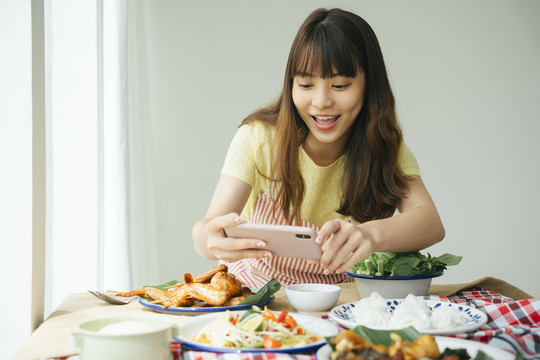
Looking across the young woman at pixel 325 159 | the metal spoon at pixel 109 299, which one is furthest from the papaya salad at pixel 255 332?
the young woman at pixel 325 159

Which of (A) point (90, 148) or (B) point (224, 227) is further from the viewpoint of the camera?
(A) point (90, 148)

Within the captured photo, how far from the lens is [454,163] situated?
4336 mm

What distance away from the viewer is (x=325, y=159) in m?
2.02

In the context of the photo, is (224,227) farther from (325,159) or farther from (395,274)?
(325,159)

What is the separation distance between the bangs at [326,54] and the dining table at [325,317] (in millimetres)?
664

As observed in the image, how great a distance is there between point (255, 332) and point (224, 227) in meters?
0.46

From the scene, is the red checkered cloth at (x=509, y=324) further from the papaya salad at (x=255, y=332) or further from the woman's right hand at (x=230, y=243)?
the woman's right hand at (x=230, y=243)

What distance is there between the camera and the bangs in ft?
5.40

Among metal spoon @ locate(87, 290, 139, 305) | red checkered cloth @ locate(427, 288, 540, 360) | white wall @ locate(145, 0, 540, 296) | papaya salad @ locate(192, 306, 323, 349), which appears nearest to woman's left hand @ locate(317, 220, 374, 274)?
red checkered cloth @ locate(427, 288, 540, 360)

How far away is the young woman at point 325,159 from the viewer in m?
1.66

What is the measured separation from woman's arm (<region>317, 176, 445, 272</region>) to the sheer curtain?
1654 millimetres

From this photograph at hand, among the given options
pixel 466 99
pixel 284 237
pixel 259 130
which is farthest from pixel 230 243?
pixel 466 99
